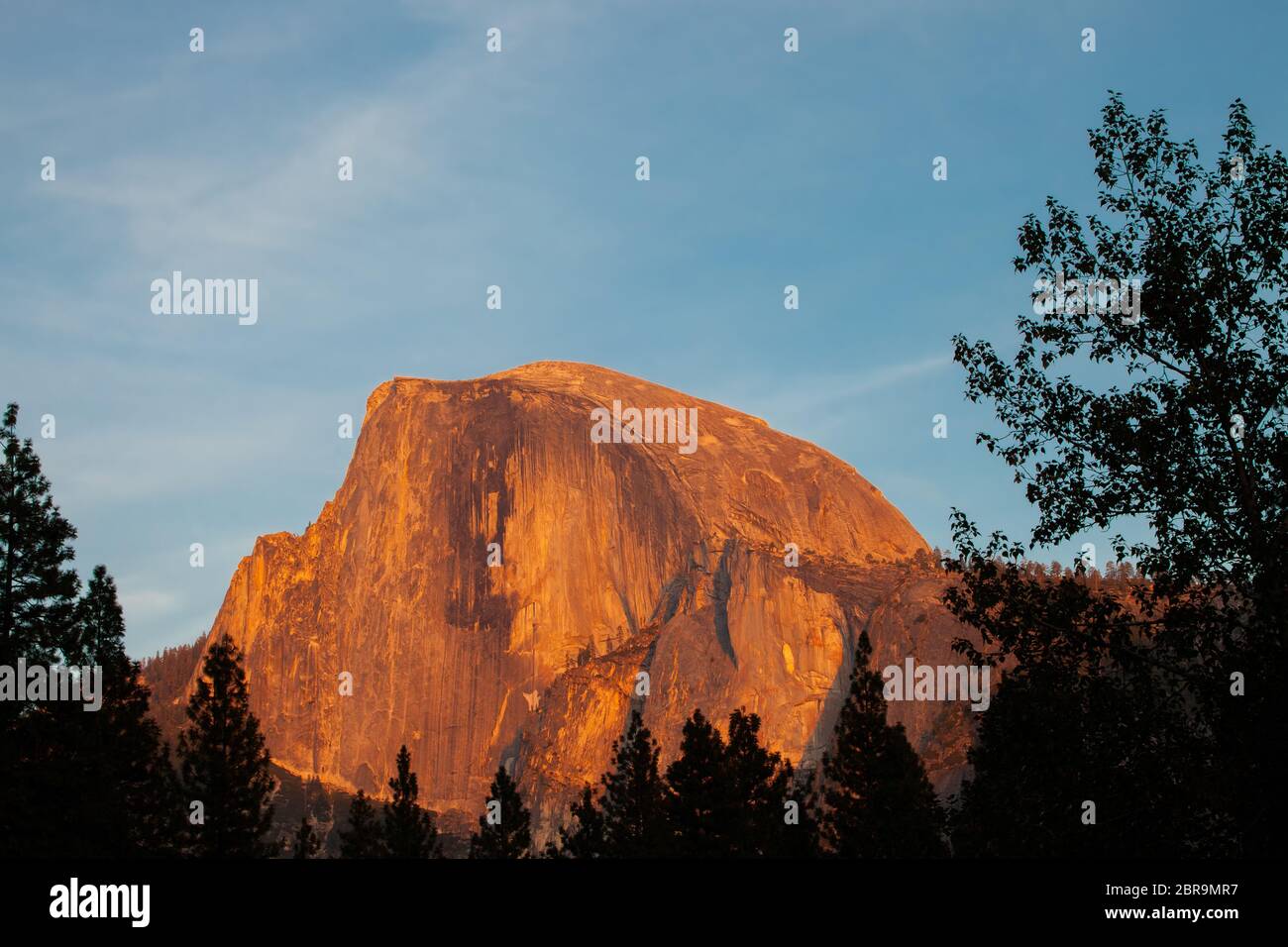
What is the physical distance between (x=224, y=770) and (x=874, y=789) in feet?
86.7

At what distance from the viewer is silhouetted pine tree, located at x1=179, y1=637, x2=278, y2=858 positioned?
194ft

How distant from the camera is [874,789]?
2350 inches

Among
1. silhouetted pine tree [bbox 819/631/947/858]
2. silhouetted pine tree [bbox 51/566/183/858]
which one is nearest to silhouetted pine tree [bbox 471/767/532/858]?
silhouetted pine tree [bbox 819/631/947/858]

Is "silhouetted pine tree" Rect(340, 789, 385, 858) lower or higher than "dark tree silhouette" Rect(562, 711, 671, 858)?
lower

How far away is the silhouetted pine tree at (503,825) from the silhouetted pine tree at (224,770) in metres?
16.3

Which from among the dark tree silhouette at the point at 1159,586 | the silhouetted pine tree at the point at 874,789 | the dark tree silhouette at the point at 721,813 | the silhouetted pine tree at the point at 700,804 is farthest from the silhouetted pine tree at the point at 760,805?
the dark tree silhouette at the point at 1159,586

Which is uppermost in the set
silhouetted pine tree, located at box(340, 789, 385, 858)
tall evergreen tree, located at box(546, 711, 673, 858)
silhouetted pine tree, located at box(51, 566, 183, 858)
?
silhouetted pine tree, located at box(51, 566, 183, 858)

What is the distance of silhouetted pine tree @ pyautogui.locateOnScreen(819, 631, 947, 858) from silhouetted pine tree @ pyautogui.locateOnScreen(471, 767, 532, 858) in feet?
60.3

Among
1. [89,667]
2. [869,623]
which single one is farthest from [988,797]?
[869,623]

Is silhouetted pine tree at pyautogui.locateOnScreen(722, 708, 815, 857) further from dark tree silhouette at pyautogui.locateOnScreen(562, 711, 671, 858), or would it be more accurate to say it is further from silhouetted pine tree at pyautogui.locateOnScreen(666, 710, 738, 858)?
dark tree silhouette at pyautogui.locateOnScreen(562, 711, 671, 858)

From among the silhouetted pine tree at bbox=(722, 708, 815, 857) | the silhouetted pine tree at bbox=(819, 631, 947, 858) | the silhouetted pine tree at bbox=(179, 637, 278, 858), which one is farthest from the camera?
the silhouetted pine tree at bbox=(722, 708, 815, 857)

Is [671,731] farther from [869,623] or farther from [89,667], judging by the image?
[89,667]
